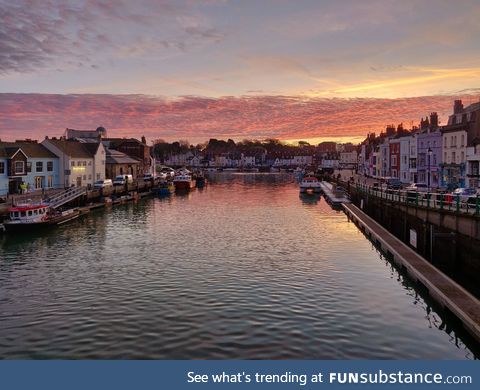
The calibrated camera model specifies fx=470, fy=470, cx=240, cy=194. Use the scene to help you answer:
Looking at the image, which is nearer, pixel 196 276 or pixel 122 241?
pixel 196 276

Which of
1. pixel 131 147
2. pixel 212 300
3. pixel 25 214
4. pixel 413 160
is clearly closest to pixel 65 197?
pixel 25 214

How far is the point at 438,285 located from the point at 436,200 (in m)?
11.7

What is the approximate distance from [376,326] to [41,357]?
53.7ft

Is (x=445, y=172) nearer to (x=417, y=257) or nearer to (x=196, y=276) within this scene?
(x=417, y=257)

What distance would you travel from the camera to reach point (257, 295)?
29.8 m

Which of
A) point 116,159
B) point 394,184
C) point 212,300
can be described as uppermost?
point 116,159

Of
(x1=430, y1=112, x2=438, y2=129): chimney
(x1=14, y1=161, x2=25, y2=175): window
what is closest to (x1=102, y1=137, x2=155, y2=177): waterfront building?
(x1=14, y1=161, x2=25, y2=175): window

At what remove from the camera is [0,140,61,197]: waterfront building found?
77938 millimetres

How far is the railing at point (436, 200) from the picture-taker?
3283cm

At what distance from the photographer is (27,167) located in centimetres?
8581

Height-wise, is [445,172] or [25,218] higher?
[445,172]

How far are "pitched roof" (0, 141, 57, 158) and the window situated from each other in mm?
2349

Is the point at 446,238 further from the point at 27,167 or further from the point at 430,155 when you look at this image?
the point at 27,167

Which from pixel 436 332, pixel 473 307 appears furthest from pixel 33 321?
pixel 473 307
